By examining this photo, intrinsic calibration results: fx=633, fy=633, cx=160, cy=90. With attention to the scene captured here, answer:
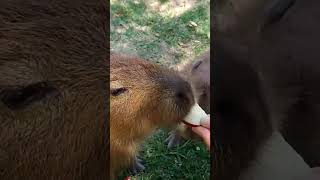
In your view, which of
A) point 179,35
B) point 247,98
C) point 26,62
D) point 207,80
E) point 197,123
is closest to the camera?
point 26,62

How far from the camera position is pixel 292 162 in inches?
66.4

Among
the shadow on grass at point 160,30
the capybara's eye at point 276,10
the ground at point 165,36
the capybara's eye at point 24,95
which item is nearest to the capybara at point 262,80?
the capybara's eye at point 276,10

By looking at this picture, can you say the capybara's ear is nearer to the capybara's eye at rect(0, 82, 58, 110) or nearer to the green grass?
the capybara's eye at rect(0, 82, 58, 110)

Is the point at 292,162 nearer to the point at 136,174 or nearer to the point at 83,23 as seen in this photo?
the point at 83,23

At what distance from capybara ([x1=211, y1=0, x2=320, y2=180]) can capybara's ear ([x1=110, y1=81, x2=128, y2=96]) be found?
0.33 metres

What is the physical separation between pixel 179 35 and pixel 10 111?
2611 mm

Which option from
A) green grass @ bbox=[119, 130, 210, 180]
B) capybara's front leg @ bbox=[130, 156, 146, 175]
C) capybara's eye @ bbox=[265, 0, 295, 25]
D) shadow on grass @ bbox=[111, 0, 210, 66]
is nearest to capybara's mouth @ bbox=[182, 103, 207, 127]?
capybara's eye @ bbox=[265, 0, 295, 25]

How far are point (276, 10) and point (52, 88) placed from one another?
70 cm

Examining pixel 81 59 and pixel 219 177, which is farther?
pixel 219 177

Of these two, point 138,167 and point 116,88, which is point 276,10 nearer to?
point 116,88

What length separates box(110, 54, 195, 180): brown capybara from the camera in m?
1.88

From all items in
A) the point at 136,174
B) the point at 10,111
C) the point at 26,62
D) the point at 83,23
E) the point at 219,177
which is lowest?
the point at 136,174

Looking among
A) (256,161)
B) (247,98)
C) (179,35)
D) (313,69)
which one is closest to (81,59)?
(247,98)

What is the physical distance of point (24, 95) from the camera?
5.13 ft
